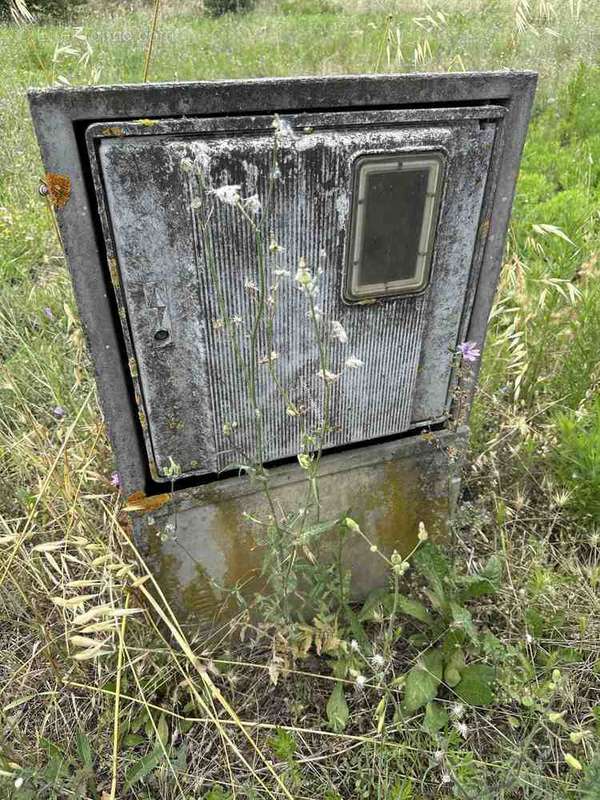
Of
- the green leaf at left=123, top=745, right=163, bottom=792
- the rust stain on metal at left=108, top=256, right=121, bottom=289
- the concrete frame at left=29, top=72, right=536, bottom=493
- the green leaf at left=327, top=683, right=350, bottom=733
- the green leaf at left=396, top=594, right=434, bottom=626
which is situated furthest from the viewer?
the green leaf at left=396, top=594, right=434, bottom=626

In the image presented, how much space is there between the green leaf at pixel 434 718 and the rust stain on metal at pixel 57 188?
144cm

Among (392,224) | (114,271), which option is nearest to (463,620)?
(392,224)

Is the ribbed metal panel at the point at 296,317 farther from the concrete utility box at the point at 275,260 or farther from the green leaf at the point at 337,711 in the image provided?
the green leaf at the point at 337,711

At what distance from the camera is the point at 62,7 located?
6438 millimetres

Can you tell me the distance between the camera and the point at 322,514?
1.70 metres

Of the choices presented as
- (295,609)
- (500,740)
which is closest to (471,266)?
(295,609)

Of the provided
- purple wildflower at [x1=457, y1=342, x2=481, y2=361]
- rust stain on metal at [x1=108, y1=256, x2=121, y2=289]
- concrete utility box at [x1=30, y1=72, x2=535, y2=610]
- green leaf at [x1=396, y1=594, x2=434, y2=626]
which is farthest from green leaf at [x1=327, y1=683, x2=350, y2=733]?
rust stain on metal at [x1=108, y1=256, x2=121, y2=289]

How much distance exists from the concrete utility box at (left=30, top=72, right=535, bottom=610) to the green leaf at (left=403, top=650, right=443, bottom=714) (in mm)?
475

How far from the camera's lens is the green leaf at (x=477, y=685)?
1495 mm

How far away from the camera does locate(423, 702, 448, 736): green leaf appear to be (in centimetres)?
148

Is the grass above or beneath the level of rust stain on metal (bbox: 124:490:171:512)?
beneath

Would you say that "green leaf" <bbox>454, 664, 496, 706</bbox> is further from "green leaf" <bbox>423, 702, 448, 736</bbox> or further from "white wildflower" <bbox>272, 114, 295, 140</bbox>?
"white wildflower" <bbox>272, 114, 295, 140</bbox>

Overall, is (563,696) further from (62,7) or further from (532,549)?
(62,7)

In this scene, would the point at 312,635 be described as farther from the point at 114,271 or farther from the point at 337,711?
the point at 114,271
